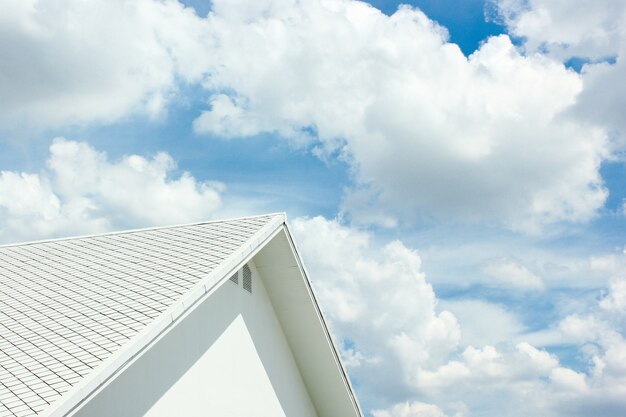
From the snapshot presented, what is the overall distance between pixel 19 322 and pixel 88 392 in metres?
3.37

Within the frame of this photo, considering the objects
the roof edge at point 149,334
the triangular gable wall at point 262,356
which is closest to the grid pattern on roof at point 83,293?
the roof edge at point 149,334

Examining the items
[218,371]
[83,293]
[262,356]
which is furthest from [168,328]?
[262,356]

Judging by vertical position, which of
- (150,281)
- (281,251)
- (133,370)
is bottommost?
(133,370)

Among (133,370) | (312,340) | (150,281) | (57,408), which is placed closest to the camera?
(57,408)

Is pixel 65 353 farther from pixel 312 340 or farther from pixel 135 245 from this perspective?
pixel 312 340

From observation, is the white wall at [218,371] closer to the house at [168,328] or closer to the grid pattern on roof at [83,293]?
the house at [168,328]

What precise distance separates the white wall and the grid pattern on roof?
0.79 m

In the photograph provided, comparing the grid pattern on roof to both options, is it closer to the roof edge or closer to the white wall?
the roof edge

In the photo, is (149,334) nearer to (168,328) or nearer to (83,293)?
(168,328)

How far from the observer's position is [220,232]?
13242mm

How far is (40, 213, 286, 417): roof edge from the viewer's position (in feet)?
21.9

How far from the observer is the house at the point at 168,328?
25.2 ft

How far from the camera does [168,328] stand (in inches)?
332

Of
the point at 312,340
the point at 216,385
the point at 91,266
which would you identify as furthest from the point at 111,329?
the point at 312,340
